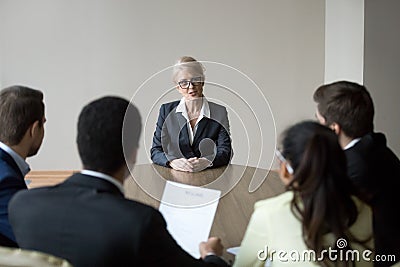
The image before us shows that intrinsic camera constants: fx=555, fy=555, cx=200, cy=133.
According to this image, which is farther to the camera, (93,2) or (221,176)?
(93,2)

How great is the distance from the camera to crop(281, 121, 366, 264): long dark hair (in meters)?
1.33

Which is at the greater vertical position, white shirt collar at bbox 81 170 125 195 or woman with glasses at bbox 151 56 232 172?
white shirt collar at bbox 81 170 125 195

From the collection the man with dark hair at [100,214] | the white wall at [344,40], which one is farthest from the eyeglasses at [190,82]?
the white wall at [344,40]

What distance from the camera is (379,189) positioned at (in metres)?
1.86

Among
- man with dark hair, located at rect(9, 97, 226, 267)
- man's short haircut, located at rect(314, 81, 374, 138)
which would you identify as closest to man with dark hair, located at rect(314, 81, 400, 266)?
man's short haircut, located at rect(314, 81, 374, 138)

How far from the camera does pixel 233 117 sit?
439 cm

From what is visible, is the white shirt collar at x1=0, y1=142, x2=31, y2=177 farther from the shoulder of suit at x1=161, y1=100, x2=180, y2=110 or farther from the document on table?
the shoulder of suit at x1=161, y1=100, x2=180, y2=110

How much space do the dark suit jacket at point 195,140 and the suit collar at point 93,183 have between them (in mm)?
1406

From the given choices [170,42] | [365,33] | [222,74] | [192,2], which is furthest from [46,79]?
[365,33]

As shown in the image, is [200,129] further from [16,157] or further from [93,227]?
[93,227]

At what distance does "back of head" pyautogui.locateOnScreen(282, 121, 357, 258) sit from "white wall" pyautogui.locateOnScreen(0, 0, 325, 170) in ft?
10.6

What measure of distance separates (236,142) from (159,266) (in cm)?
307

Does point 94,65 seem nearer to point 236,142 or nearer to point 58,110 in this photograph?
point 58,110

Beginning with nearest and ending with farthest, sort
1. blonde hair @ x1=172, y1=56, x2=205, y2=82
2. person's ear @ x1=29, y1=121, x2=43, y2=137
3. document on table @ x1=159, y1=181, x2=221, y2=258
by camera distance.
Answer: document on table @ x1=159, y1=181, x2=221, y2=258, person's ear @ x1=29, y1=121, x2=43, y2=137, blonde hair @ x1=172, y1=56, x2=205, y2=82
